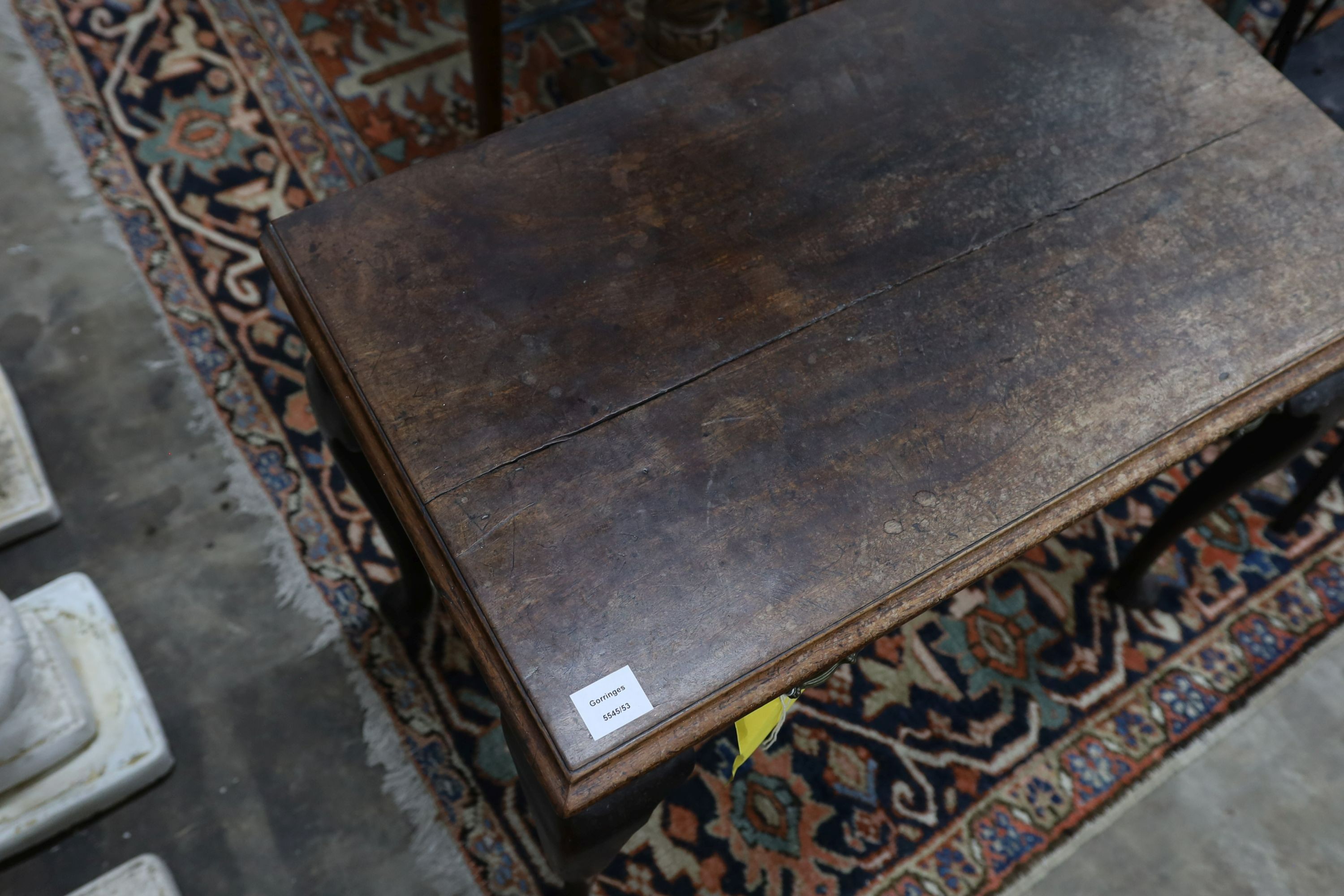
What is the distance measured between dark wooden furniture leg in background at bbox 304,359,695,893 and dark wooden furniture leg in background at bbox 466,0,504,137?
81cm

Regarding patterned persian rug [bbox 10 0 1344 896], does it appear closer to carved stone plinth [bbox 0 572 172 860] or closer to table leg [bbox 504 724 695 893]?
carved stone plinth [bbox 0 572 172 860]

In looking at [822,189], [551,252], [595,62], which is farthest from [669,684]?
[595,62]

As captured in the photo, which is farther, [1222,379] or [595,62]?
[595,62]

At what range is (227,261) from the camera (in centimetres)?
204

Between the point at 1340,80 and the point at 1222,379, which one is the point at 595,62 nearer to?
the point at 1340,80

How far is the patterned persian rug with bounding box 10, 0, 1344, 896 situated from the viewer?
163 cm


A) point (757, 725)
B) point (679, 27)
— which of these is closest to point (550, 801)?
point (757, 725)

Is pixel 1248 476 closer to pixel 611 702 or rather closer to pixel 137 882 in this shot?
pixel 611 702

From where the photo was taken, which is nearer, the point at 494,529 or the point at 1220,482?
the point at 494,529

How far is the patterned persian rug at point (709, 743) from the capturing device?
5.35ft

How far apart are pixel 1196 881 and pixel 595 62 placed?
208 cm

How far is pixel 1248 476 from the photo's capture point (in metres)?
1.44

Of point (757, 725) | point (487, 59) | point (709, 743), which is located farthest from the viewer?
point (487, 59)

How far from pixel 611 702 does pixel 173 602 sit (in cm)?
112
